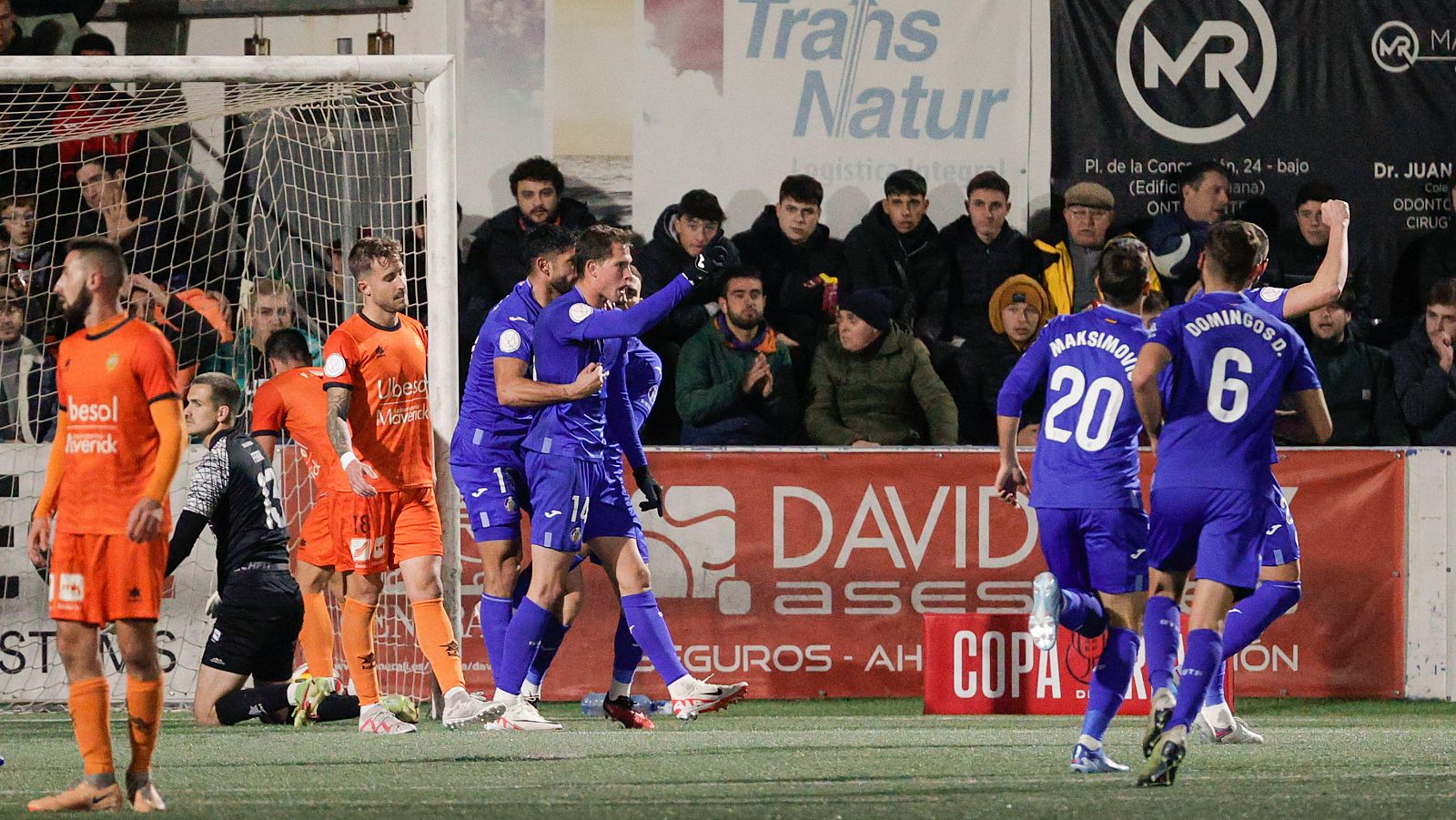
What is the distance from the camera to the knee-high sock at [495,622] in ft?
28.1

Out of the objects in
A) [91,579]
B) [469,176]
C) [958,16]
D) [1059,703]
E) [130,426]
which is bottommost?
[1059,703]

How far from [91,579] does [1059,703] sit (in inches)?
225

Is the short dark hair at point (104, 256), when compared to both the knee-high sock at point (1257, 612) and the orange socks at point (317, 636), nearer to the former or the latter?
the orange socks at point (317, 636)

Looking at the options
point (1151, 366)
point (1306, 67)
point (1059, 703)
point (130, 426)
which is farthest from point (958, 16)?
point (130, 426)

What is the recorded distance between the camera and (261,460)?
29.0ft

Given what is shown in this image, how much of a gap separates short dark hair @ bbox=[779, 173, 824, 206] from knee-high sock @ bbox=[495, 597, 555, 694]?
4.87 metres

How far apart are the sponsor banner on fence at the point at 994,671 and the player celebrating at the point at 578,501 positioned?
188 centimetres

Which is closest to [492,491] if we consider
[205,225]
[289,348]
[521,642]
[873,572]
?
[521,642]

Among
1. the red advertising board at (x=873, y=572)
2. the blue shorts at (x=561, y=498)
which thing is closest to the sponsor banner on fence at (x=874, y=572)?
the red advertising board at (x=873, y=572)

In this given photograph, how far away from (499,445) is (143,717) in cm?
340

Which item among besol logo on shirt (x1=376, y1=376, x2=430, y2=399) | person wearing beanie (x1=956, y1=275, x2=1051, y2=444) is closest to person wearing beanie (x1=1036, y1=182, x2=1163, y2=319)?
person wearing beanie (x1=956, y1=275, x2=1051, y2=444)

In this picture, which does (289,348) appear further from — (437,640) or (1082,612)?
(1082,612)

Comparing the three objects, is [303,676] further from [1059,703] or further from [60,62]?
[1059,703]

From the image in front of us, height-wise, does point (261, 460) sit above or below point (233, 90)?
below
